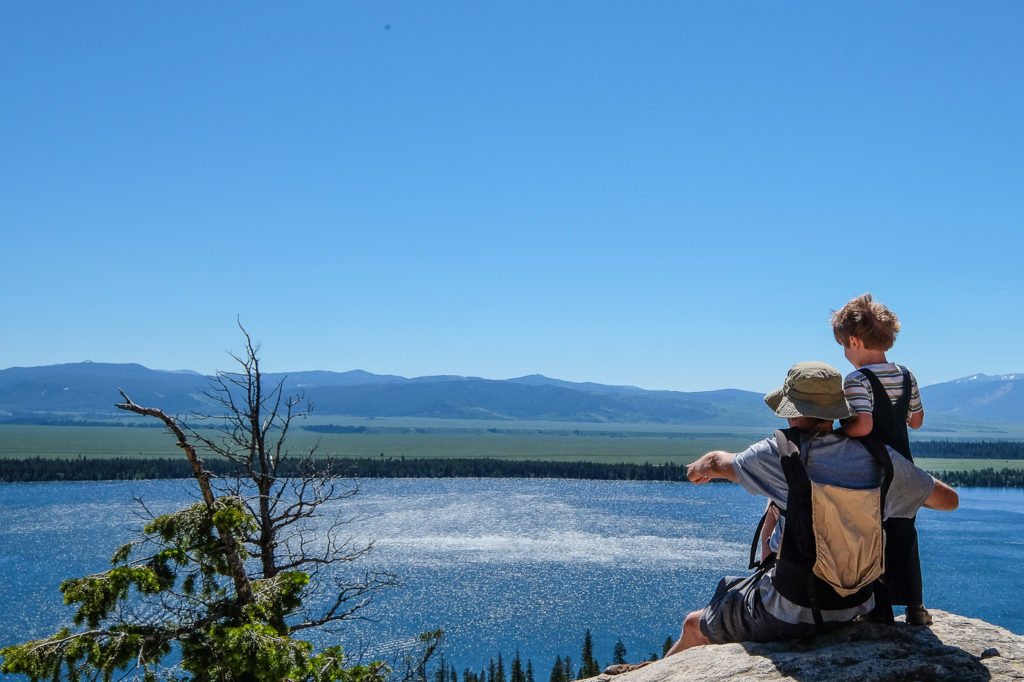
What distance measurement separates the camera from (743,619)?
393 centimetres

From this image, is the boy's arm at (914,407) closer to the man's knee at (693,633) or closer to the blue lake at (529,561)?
the man's knee at (693,633)

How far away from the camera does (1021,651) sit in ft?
12.7

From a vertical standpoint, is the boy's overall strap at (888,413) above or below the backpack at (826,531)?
above

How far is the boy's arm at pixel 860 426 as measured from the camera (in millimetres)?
3568

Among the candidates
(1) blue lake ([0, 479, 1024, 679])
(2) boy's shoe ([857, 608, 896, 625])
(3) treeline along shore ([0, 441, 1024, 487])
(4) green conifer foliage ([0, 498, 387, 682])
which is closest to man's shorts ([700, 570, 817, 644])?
(2) boy's shoe ([857, 608, 896, 625])

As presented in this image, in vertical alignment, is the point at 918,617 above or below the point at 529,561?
above

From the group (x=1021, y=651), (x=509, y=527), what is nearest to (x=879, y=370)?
(x=1021, y=651)

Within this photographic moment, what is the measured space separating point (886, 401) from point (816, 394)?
578 millimetres

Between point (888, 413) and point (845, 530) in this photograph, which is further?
point (888, 413)

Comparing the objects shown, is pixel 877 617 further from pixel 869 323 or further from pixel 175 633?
pixel 175 633

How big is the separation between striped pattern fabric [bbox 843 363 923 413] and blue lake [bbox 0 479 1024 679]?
60.4ft

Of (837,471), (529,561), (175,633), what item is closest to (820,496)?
(837,471)

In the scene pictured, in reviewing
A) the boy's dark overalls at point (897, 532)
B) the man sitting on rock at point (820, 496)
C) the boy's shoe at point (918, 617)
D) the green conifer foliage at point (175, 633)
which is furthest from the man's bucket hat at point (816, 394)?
the green conifer foliage at point (175, 633)

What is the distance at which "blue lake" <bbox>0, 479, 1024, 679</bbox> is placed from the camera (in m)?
35.7
